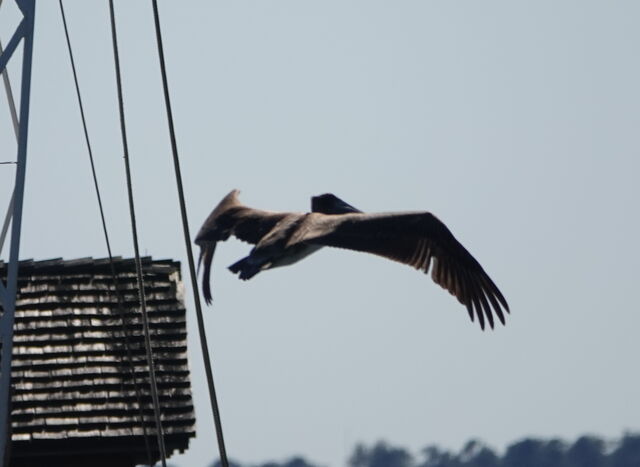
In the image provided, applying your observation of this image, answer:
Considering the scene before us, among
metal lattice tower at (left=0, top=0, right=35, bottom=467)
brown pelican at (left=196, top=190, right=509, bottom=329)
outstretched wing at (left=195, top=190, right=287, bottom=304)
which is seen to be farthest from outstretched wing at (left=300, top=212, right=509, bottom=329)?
metal lattice tower at (left=0, top=0, right=35, bottom=467)

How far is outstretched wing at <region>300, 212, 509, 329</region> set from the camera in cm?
1714

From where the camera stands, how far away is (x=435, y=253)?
59.2ft

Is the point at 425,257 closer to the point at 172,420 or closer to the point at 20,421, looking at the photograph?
the point at 172,420

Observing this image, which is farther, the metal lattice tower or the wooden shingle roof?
the wooden shingle roof

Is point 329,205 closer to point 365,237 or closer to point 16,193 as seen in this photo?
point 365,237

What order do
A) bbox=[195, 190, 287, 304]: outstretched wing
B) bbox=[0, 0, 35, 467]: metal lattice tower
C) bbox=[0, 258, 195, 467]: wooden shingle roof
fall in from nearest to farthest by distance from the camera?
bbox=[0, 0, 35, 467]: metal lattice tower, bbox=[195, 190, 287, 304]: outstretched wing, bbox=[0, 258, 195, 467]: wooden shingle roof

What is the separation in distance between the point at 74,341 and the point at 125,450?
1254 millimetres

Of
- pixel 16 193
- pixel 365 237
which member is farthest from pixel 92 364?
pixel 16 193

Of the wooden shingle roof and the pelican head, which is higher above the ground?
the pelican head

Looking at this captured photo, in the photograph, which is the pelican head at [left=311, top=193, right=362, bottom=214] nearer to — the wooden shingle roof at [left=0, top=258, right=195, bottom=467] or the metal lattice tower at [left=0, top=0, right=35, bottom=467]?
the wooden shingle roof at [left=0, top=258, right=195, bottom=467]

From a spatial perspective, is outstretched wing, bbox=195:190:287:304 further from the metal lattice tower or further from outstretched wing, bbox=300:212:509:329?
the metal lattice tower

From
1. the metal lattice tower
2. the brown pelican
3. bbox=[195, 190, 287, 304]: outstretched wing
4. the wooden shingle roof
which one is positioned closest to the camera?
the metal lattice tower

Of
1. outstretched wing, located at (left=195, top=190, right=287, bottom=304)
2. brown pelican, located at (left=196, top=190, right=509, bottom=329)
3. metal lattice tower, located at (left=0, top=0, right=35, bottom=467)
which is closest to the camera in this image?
metal lattice tower, located at (left=0, top=0, right=35, bottom=467)

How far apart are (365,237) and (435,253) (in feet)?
4.09
